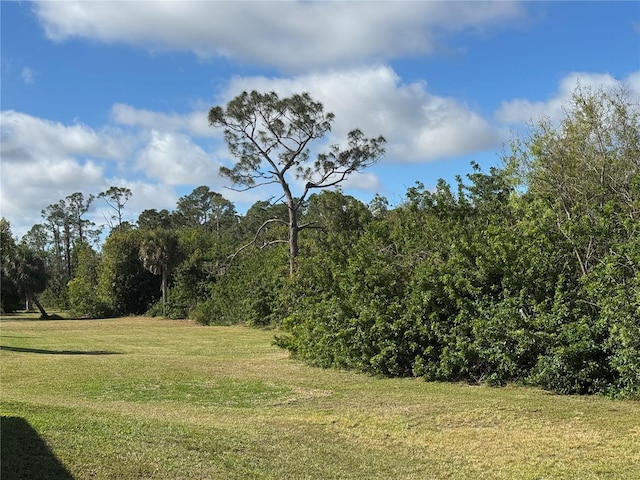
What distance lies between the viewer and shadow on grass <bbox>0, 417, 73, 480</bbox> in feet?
16.0

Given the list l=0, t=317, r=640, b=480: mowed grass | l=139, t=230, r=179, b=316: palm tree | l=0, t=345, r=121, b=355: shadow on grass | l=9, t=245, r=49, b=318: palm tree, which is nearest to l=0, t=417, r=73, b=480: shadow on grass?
l=0, t=317, r=640, b=480: mowed grass

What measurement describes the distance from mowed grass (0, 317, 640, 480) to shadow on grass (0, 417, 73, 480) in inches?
0.6

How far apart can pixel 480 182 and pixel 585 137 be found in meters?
3.76

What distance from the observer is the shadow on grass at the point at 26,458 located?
4891 millimetres

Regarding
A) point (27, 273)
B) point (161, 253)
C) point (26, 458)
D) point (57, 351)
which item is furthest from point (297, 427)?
point (27, 273)

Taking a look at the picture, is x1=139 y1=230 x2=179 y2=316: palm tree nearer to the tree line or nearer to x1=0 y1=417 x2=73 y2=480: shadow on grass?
the tree line

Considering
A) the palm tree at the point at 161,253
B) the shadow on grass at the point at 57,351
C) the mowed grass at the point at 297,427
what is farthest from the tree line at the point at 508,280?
the palm tree at the point at 161,253

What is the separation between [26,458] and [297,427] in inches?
145

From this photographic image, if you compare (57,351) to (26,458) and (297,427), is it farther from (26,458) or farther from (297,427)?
(26,458)

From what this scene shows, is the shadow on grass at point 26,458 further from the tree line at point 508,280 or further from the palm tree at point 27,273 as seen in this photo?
the palm tree at point 27,273

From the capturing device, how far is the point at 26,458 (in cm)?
529

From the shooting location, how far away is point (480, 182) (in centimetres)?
1703

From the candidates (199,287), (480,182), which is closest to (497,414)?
(480,182)

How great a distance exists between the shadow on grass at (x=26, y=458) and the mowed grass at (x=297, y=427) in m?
0.02
